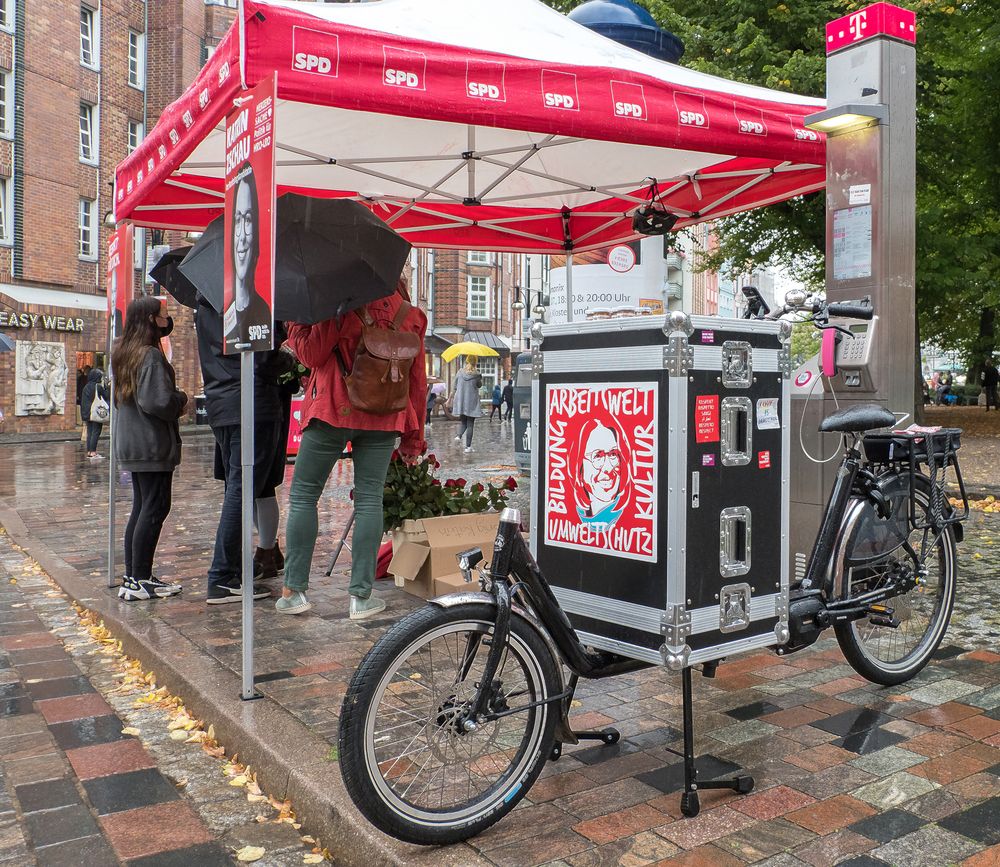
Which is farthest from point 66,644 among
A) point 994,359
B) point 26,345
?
point 994,359

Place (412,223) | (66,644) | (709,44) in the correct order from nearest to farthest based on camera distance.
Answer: (66,644) < (412,223) < (709,44)

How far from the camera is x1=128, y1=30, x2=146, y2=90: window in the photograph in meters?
31.1

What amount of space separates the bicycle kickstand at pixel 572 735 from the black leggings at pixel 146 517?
3.20 meters

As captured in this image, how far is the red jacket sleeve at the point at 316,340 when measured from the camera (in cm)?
472

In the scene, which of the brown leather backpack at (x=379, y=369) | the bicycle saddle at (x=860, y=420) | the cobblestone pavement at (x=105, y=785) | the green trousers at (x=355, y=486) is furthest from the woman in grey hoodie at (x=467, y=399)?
the bicycle saddle at (x=860, y=420)

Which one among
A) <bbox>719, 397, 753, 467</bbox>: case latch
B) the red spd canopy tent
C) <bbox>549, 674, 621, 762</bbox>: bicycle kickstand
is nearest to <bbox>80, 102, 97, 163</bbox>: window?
the red spd canopy tent

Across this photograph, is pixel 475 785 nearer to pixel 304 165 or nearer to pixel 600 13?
pixel 304 165

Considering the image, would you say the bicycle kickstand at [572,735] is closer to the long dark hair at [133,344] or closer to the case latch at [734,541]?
the case latch at [734,541]

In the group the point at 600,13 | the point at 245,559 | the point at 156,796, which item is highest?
the point at 600,13

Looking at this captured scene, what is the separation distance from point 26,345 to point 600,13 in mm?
20928

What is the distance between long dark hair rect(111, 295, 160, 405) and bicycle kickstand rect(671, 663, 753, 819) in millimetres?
3800

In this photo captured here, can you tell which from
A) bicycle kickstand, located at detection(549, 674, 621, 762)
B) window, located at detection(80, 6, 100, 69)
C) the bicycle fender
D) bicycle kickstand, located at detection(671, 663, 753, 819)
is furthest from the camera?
window, located at detection(80, 6, 100, 69)

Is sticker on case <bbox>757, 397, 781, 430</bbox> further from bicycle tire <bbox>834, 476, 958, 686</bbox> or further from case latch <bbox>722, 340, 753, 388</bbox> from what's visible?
bicycle tire <bbox>834, 476, 958, 686</bbox>

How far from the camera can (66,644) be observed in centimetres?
516
